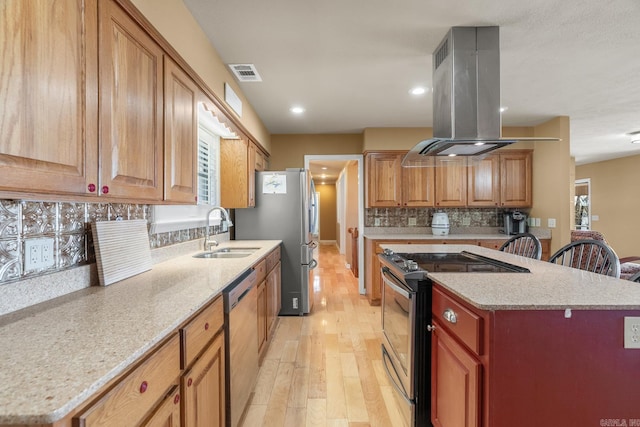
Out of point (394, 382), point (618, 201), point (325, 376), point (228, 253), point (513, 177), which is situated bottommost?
point (325, 376)

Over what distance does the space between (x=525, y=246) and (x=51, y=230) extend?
3.20 metres

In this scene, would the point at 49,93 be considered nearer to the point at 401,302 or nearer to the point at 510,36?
the point at 401,302

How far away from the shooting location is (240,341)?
1.69 metres

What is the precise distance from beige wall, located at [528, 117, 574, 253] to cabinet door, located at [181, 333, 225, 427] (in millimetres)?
4320

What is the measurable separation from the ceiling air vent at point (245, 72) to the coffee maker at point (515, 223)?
3.89m

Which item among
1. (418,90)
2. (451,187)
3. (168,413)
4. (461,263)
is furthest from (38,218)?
(451,187)

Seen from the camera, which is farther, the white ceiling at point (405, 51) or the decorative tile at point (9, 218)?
the white ceiling at point (405, 51)

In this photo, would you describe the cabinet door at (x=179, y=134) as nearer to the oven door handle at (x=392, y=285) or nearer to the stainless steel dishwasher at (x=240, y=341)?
the stainless steel dishwasher at (x=240, y=341)

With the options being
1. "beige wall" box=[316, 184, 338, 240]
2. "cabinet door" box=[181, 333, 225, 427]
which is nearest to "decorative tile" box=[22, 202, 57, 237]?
"cabinet door" box=[181, 333, 225, 427]

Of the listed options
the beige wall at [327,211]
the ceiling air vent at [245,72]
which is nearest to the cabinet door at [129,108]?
the ceiling air vent at [245,72]

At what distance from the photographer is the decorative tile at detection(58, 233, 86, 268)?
1.22 meters

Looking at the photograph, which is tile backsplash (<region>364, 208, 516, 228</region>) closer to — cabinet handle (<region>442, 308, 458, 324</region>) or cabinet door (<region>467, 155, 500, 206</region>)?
cabinet door (<region>467, 155, 500, 206</region>)

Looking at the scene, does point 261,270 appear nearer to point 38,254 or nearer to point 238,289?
point 238,289

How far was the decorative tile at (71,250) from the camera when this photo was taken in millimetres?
1217
